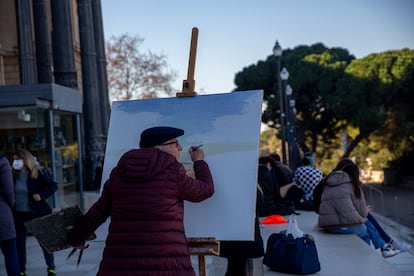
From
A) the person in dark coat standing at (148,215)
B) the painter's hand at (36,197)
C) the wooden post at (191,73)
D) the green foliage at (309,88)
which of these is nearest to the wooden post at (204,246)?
the person in dark coat standing at (148,215)

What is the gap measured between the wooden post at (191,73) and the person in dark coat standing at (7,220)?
2.79 metres

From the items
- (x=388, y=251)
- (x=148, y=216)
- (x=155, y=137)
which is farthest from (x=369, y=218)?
(x=148, y=216)

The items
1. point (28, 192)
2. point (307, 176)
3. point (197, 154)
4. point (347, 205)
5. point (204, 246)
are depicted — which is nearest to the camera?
point (197, 154)

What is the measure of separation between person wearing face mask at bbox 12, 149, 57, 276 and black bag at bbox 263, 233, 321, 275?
2780mm

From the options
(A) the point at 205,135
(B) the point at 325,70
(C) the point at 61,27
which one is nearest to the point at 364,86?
(B) the point at 325,70

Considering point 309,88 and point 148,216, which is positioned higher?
point 309,88

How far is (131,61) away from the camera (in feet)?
137

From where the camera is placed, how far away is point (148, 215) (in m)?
3.75

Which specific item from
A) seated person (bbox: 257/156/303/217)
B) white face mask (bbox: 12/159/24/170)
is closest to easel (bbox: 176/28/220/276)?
white face mask (bbox: 12/159/24/170)

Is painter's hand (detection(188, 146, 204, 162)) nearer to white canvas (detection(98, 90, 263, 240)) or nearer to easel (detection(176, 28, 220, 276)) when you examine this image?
white canvas (detection(98, 90, 263, 240))

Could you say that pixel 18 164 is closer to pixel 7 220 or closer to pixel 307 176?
pixel 7 220

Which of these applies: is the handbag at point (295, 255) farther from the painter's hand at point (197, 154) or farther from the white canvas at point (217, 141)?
the painter's hand at point (197, 154)

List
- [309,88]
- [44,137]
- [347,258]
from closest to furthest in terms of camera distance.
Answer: [347,258] < [44,137] < [309,88]

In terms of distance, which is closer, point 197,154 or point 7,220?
point 197,154
